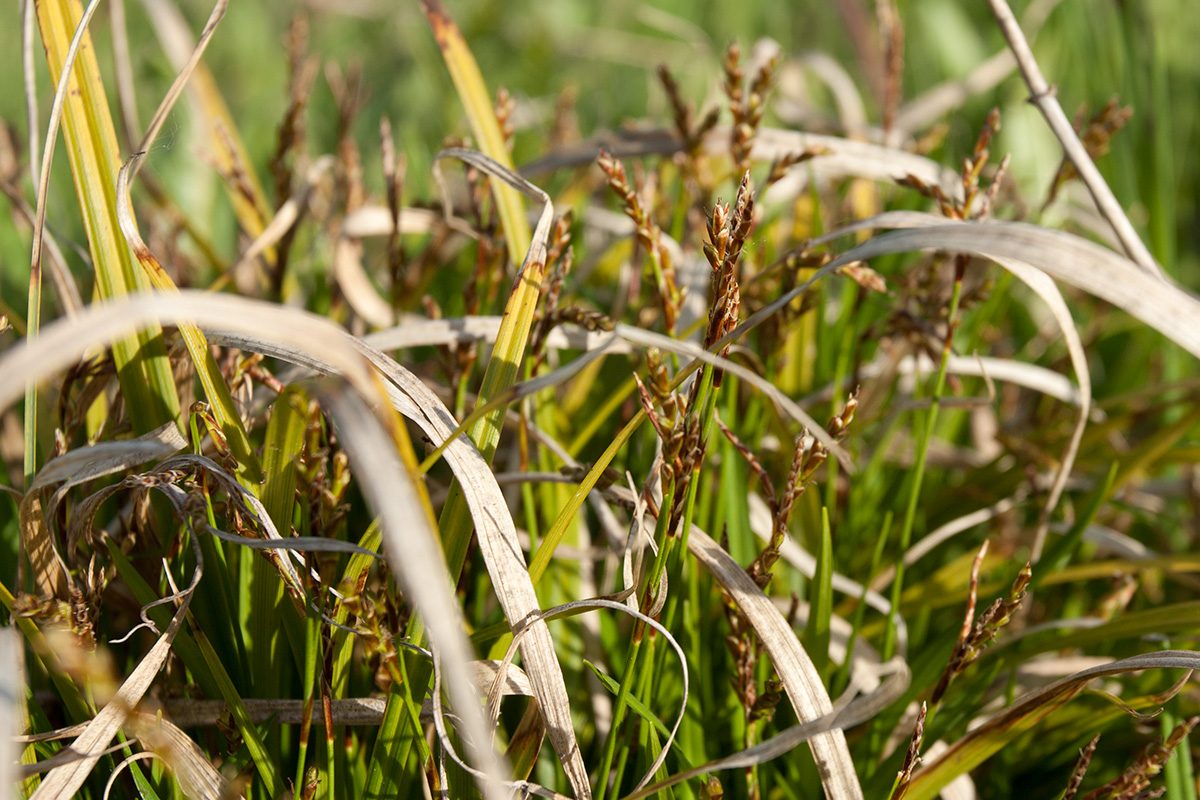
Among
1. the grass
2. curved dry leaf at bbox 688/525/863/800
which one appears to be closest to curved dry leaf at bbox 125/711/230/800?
the grass

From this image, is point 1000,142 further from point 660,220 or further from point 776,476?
point 776,476

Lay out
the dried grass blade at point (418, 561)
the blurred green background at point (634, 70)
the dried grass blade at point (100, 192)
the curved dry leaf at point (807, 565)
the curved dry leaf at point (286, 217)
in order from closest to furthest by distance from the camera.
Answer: the dried grass blade at point (418, 561) → the dried grass blade at point (100, 192) → the curved dry leaf at point (807, 565) → the curved dry leaf at point (286, 217) → the blurred green background at point (634, 70)

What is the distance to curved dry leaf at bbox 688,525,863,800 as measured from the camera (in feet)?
1.71

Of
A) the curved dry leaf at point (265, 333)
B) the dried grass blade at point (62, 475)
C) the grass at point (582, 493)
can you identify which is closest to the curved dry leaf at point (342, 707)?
the grass at point (582, 493)

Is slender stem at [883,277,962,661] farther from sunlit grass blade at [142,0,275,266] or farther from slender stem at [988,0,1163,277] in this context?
sunlit grass blade at [142,0,275,266]

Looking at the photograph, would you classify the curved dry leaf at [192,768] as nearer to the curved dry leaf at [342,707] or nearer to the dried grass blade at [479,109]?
the curved dry leaf at [342,707]

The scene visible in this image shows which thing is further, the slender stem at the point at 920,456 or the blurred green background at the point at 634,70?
the blurred green background at the point at 634,70

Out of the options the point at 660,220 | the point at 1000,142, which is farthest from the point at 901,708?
the point at 1000,142

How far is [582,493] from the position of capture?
19.3 inches

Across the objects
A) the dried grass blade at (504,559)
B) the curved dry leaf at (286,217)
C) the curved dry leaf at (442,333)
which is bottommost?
the dried grass blade at (504,559)

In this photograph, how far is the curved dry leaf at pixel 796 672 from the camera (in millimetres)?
522

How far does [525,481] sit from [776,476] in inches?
12.6

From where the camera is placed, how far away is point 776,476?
0.84m

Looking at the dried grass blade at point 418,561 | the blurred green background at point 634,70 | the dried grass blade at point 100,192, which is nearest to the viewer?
the dried grass blade at point 418,561
